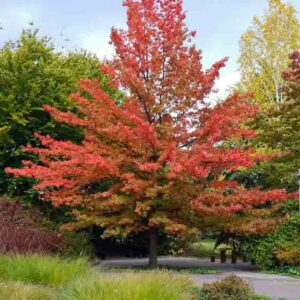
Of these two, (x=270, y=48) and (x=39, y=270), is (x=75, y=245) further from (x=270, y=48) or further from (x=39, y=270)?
(x=270, y=48)

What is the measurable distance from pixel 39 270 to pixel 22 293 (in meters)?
2.37

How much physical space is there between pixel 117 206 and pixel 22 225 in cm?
363

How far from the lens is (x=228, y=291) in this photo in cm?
891

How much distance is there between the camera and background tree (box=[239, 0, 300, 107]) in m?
31.1

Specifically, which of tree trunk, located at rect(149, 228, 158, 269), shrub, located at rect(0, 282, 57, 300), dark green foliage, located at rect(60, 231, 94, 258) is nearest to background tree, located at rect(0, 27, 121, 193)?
dark green foliage, located at rect(60, 231, 94, 258)

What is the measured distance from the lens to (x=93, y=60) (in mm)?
24734

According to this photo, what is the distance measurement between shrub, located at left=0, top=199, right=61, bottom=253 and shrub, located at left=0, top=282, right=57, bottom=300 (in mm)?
5056

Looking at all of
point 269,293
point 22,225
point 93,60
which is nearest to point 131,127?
point 22,225

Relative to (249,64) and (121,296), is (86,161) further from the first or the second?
(249,64)

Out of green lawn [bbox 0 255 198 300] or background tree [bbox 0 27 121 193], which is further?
background tree [bbox 0 27 121 193]

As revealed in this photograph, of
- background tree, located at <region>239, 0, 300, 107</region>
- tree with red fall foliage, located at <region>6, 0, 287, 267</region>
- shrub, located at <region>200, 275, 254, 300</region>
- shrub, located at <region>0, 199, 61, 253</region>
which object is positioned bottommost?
shrub, located at <region>200, 275, 254, 300</region>

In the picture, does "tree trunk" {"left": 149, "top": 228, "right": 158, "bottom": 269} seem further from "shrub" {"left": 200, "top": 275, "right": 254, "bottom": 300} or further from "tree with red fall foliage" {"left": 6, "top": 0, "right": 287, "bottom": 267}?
"shrub" {"left": 200, "top": 275, "right": 254, "bottom": 300}

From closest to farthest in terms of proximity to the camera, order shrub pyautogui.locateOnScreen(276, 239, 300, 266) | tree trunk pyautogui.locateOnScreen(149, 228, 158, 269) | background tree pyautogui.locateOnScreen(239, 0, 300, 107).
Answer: shrub pyautogui.locateOnScreen(276, 239, 300, 266)
tree trunk pyautogui.locateOnScreen(149, 228, 158, 269)
background tree pyautogui.locateOnScreen(239, 0, 300, 107)

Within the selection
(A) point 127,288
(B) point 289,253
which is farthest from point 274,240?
(A) point 127,288
